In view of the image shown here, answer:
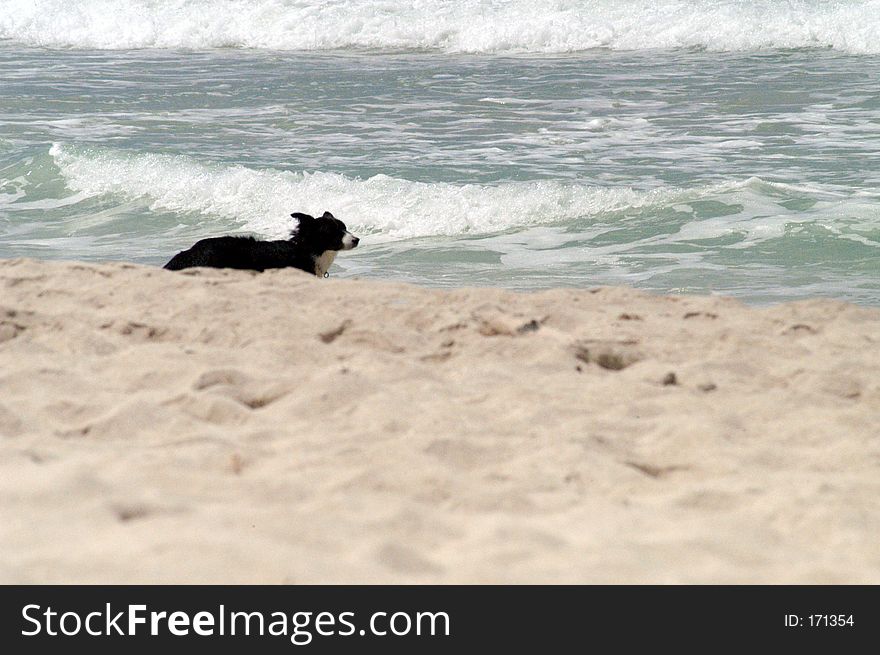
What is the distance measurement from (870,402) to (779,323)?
1.00m

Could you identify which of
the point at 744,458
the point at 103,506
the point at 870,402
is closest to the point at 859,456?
the point at 744,458

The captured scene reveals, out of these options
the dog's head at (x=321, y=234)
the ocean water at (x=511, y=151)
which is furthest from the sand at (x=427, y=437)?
the ocean water at (x=511, y=151)

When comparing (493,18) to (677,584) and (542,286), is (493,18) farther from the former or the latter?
(677,584)

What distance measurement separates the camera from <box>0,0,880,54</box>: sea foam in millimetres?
22438

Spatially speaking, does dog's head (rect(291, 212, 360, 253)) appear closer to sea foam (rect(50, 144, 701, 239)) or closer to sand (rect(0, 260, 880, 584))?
sand (rect(0, 260, 880, 584))

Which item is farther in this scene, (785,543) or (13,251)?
(13,251)

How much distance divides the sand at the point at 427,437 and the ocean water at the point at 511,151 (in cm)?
325

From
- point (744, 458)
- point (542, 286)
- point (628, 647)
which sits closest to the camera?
point (628, 647)

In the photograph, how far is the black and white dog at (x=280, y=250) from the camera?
263 inches

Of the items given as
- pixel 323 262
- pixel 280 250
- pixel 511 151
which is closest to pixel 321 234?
pixel 323 262

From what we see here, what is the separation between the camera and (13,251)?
9.51 metres

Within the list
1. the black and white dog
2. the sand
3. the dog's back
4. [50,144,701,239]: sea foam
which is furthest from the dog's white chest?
[50,144,701,239]: sea foam

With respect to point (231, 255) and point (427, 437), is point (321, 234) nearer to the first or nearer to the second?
point (231, 255)

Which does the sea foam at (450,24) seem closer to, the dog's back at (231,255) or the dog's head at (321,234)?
the dog's head at (321,234)
